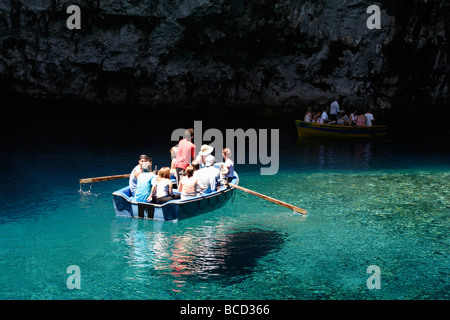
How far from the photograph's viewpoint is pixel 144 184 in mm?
11188

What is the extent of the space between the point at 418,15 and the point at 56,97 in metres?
25.2

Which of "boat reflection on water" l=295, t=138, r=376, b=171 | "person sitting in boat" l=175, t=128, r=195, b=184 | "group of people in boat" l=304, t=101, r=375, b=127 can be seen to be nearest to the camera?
"person sitting in boat" l=175, t=128, r=195, b=184

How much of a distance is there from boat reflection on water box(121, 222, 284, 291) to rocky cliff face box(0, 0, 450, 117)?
21819 mm

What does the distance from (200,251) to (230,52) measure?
2520cm

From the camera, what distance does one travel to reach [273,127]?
3241 centimetres

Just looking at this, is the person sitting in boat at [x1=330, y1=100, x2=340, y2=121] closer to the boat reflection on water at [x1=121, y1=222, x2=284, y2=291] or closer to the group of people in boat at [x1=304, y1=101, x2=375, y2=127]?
the group of people in boat at [x1=304, y1=101, x2=375, y2=127]

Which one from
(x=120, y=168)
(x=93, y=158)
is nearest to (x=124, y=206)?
(x=120, y=168)

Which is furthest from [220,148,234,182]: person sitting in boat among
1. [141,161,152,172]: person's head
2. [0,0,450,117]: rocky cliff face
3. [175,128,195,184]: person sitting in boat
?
[0,0,450,117]: rocky cliff face

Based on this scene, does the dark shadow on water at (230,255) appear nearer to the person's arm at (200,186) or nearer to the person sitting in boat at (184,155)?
the person's arm at (200,186)

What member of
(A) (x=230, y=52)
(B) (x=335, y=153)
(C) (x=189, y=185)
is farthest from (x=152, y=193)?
(A) (x=230, y=52)

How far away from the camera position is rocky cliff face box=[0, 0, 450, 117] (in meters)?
29.7

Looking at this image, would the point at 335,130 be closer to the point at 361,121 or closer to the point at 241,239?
the point at 361,121
